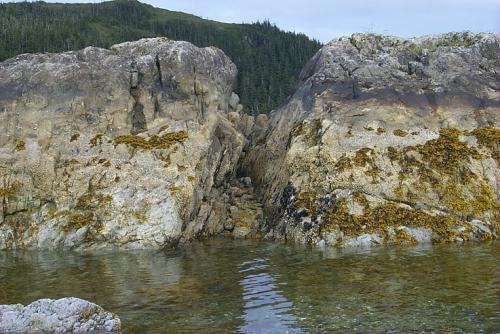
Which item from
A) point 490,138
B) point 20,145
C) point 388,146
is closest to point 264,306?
point 388,146

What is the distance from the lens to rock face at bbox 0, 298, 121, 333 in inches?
452

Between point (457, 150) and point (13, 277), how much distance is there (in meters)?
22.0

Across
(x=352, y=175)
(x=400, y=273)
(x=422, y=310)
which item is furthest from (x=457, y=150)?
(x=422, y=310)

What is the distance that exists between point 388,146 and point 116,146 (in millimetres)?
15312

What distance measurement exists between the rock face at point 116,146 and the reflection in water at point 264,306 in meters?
9.23

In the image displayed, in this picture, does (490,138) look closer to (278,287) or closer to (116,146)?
(278,287)

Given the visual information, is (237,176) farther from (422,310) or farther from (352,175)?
(422,310)

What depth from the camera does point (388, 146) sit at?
27.0 meters

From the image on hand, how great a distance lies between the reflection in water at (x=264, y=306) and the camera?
11674mm

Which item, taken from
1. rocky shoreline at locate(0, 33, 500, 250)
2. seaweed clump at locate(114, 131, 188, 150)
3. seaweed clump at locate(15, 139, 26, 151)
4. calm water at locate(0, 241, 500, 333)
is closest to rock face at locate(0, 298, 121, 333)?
calm water at locate(0, 241, 500, 333)

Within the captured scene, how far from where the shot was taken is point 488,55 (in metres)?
30.7

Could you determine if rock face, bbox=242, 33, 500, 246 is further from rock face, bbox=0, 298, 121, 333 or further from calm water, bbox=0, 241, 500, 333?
rock face, bbox=0, 298, 121, 333

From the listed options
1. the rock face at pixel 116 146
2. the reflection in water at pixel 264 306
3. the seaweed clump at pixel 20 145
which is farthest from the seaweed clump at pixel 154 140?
the reflection in water at pixel 264 306

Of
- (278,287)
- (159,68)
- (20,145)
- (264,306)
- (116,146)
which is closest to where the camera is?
(264,306)
